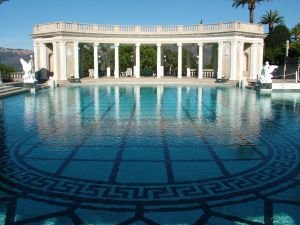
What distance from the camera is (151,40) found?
46.8 m

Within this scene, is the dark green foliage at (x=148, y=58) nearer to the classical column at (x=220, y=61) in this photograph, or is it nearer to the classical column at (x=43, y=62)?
the classical column at (x=220, y=61)

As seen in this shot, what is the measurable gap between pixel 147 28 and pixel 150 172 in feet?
136

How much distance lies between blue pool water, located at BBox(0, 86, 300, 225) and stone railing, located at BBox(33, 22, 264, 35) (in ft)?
101

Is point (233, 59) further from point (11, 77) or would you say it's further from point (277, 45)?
point (11, 77)

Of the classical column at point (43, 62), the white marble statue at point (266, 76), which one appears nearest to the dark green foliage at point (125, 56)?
the classical column at point (43, 62)

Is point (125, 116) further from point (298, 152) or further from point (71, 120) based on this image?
point (298, 152)

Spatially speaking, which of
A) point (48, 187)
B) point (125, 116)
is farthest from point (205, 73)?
point (48, 187)

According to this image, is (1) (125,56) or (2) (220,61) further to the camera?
(1) (125,56)

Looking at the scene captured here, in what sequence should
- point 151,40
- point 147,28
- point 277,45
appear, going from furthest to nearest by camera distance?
point 277,45, point 147,28, point 151,40

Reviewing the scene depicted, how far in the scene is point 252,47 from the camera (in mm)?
45438

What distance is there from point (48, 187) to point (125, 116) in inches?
357

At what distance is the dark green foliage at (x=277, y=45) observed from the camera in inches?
2144

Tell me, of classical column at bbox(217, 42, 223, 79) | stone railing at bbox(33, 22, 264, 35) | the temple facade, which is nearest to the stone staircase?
the temple facade

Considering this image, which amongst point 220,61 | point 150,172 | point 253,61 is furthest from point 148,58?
point 150,172
